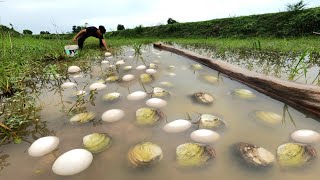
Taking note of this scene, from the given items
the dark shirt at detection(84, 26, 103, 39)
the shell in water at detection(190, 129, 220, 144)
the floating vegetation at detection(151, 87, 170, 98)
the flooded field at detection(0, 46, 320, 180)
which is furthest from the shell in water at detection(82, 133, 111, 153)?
the dark shirt at detection(84, 26, 103, 39)

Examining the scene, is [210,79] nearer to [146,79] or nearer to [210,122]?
[146,79]

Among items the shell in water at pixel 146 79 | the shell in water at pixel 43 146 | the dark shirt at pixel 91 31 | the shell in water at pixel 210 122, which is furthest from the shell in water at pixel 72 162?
the dark shirt at pixel 91 31

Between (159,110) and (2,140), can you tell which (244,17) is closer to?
(159,110)

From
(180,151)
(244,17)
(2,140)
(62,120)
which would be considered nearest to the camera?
(180,151)

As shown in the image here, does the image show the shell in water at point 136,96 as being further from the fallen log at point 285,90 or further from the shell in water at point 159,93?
the fallen log at point 285,90

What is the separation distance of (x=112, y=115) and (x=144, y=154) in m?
0.79

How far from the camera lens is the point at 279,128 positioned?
2.15 m

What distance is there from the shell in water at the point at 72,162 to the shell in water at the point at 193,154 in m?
0.64

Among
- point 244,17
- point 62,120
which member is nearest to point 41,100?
point 62,120

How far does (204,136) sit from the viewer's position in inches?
77.3

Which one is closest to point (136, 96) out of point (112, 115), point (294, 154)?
point (112, 115)

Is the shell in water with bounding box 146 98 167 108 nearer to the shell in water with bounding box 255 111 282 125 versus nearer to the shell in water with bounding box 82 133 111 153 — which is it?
the shell in water with bounding box 82 133 111 153

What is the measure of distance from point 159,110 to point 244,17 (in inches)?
530

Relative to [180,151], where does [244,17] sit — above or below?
above
